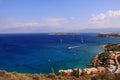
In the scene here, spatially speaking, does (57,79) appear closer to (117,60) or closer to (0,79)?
(0,79)

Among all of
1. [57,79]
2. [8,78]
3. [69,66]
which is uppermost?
[8,78]

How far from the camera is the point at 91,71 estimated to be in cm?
3728

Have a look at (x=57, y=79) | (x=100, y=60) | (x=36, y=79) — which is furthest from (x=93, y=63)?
(x=36, y=79)

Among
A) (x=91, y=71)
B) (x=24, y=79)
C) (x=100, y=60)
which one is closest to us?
(x=24, y=79)

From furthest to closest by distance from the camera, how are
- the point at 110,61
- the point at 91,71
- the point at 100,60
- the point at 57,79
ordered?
1. the point at 100,60
2. the point at 110,61
3. the point at 91,71
4. the point at 57,79

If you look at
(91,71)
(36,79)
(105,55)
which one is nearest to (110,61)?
(105,55)

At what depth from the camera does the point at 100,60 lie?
2046 inches

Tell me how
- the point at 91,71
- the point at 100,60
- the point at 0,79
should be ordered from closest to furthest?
the point at 0,79 < the point at 91,71 < the point at 100,60

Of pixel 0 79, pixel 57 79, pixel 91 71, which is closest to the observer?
pixel 0 79

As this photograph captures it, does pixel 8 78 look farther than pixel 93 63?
No

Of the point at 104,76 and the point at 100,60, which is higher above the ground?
the point at 104,76

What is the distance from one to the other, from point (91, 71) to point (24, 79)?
71.6 ft

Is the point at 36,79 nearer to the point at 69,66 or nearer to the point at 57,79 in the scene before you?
the point at 57,79

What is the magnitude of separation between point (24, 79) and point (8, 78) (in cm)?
133
